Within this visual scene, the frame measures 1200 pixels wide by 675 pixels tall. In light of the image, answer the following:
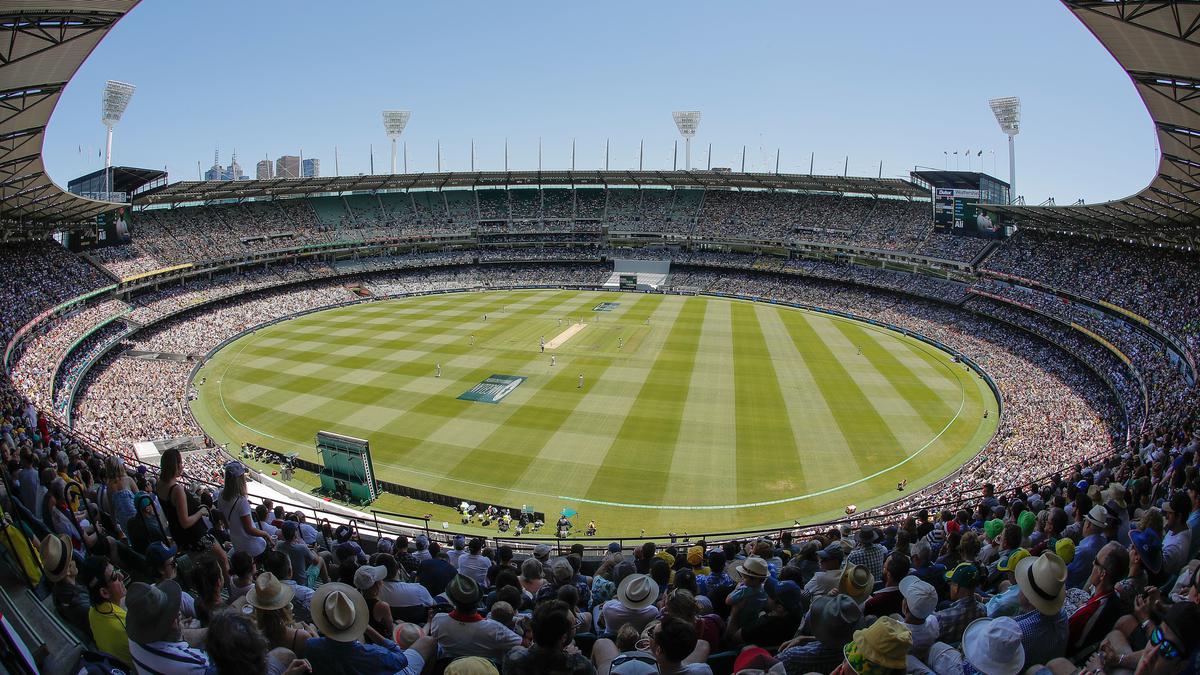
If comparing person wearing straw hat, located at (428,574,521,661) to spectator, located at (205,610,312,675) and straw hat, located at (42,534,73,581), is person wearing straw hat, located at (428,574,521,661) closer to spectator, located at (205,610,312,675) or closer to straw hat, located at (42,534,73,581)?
spectator, located at (205,610,312,675)

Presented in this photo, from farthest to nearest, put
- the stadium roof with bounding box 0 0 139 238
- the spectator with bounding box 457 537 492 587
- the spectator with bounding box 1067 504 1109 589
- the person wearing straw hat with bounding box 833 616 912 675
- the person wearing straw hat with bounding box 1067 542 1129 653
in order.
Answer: the stadium roof with bounding box 0 0 139 238 → the spectator with bounding box 457 537 492 587 → the spectator with bounding box 1067 504 1109 589 → the person wearing straw hat with bounding box 1067 542 1129 653 → the person wearing straw hat with bounding box 833 616 912 675

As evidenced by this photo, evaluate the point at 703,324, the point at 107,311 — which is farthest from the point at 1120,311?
the point at 107,311

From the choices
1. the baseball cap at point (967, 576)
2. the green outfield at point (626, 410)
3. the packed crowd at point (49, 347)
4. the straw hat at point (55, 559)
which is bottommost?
the green outfield at point (626, 410)

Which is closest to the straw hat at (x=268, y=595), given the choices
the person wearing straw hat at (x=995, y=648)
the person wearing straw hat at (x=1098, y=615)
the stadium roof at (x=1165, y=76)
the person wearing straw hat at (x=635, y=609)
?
the person wearing straw hat at (x=635, y=609)

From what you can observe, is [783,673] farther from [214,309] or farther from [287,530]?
[214,309]

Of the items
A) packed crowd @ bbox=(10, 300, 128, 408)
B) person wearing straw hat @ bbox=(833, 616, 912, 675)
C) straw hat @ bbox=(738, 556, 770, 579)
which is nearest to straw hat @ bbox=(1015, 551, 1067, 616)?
person wearing straw hat @ bbox=(833, 616, 912, 675)

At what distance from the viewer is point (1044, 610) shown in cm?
483

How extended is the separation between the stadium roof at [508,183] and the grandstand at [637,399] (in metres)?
0.51

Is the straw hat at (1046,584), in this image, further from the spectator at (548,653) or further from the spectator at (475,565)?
the spectator at (475,565)

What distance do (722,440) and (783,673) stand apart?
1068 inches

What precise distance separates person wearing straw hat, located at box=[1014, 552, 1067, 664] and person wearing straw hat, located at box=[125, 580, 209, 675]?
5940 mm

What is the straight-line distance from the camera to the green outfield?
26.5 m

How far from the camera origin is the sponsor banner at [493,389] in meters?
37.1

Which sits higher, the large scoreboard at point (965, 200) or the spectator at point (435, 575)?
the large scoreboard at point (965, 200)
